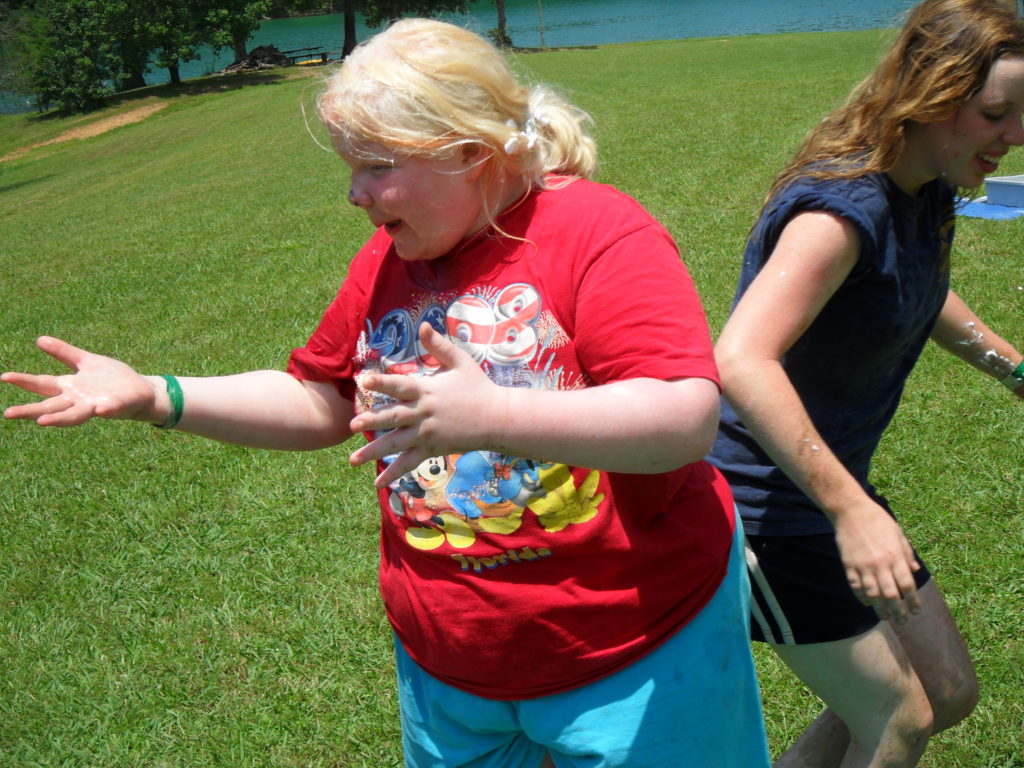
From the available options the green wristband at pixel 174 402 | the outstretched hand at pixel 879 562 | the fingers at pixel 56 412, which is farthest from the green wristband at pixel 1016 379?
the fingers at pixel 56 412

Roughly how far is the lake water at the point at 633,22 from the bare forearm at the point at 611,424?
3173cm

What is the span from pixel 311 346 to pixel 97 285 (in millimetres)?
8388

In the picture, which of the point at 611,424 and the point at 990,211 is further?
the point at 990,211

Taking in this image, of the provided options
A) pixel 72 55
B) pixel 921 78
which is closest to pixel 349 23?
pixel 72 55

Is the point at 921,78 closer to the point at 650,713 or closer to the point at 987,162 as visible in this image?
the point at 987,162

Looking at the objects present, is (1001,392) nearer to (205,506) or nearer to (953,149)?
(953,149)

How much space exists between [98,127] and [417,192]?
1299 inches

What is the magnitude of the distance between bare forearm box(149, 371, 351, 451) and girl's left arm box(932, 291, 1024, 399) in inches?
58.1

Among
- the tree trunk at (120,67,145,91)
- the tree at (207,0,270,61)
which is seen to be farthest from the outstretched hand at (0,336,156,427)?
the tree trunk at (120,67,145,91)

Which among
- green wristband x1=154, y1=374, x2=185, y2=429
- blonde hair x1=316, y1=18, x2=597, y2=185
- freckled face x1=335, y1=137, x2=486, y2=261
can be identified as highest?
blonde hair x1=316, y1=18, x2=597, y2=185

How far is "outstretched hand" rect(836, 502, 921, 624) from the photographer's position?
1.65m

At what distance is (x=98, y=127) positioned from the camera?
30891 mm

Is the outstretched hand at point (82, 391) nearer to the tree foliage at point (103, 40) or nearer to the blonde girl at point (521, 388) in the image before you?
the blonde girl at point (521, 388)

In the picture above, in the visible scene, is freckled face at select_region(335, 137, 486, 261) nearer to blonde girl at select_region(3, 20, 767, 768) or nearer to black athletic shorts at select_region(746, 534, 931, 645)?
blonde girl at select_region(3, 20, 767, 768)
